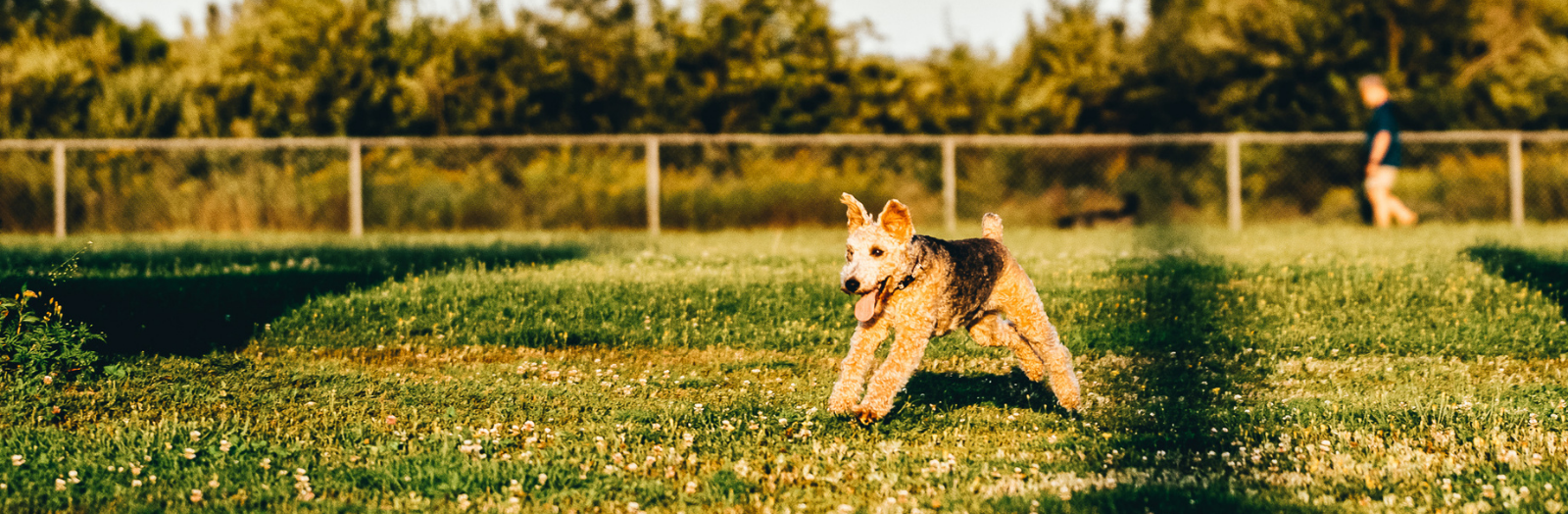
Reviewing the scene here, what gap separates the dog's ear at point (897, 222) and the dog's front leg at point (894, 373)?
0.41 m

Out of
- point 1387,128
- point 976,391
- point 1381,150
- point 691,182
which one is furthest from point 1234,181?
point 976,391

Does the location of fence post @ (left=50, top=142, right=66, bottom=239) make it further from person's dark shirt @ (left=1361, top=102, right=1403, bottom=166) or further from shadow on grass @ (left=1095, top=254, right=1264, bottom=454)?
person's dark shirt @ (left=1361, top=102, right=1403, bottom=166)

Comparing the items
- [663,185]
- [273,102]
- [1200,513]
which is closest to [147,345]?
[1200,513]

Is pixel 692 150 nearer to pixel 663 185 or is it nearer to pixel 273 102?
pixel 663 185

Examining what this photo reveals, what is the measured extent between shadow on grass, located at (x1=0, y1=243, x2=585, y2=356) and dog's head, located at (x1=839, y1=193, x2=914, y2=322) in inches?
164

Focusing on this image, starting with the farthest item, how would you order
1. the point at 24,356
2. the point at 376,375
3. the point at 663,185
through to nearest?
the point at 663,185, the point at 376,375, the point at 24,356

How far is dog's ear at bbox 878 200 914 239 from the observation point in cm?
434

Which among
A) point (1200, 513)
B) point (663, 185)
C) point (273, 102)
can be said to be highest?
point (273, 102)

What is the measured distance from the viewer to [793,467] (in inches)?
170

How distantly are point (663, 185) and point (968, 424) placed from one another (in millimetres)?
11633

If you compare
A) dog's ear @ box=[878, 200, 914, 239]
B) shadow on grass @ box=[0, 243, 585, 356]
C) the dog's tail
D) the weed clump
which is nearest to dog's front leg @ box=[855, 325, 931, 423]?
dog's ear @ box=[878, 200, 914, 239]

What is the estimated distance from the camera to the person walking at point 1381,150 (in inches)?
480

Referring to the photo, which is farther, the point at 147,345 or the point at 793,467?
the point at 147,345

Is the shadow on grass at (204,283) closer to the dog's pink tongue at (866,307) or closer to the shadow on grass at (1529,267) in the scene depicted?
the dog's pink tongue at (866,307)
